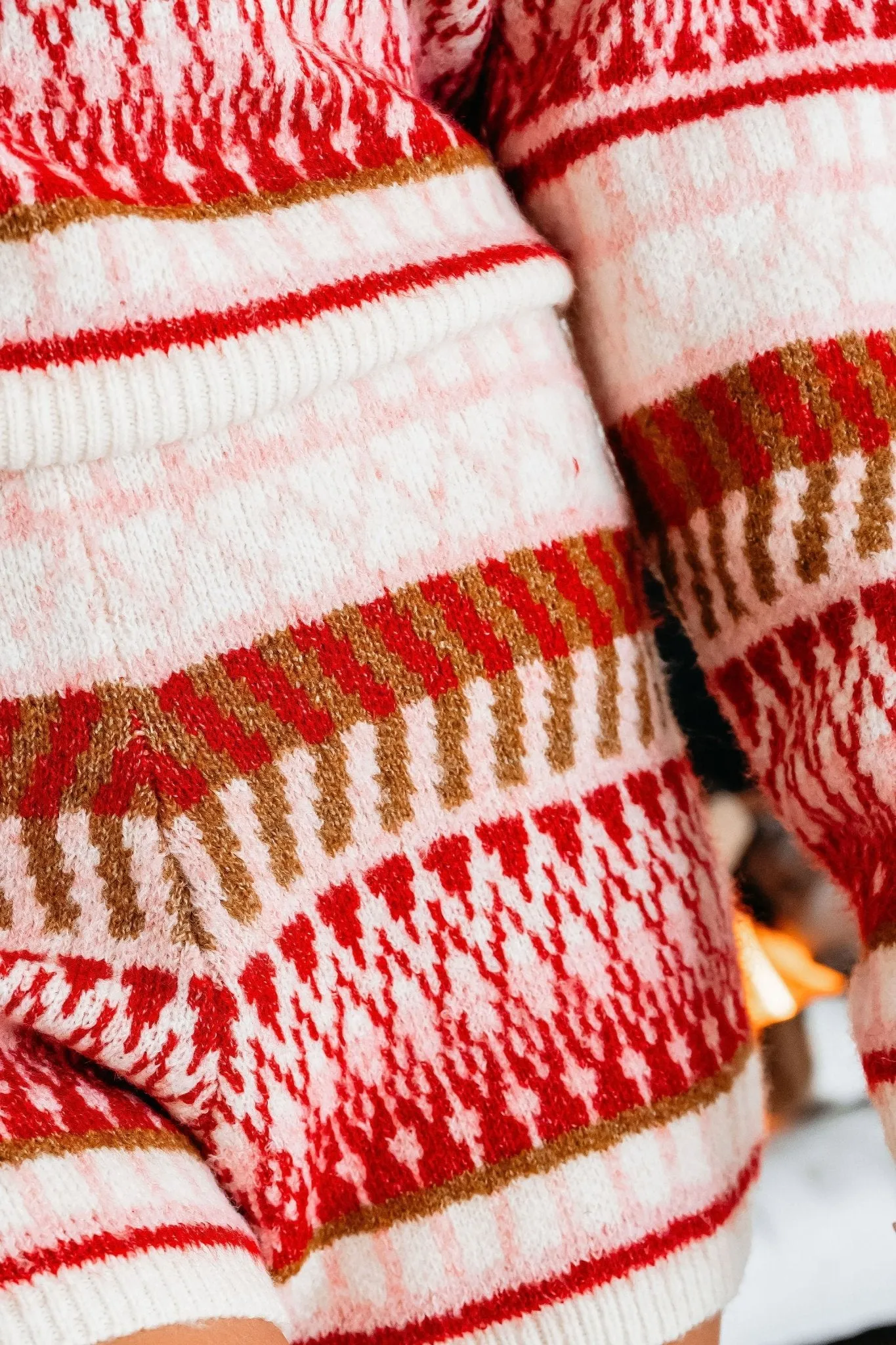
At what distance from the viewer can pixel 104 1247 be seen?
44cm

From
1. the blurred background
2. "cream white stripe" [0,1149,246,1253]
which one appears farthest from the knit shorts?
the blurred background

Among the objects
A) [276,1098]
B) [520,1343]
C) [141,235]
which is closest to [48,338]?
[141,235]

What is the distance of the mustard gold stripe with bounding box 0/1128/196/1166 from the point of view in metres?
0.44

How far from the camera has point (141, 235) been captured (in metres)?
0.47

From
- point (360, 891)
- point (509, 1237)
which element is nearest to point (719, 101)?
point (360, 891)

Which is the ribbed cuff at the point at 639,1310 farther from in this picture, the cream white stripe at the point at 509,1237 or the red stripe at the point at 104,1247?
the red stripe at the point at 104,1247

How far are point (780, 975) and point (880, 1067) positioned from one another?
32cm

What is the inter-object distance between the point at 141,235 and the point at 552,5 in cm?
23

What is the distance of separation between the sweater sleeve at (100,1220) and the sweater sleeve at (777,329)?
273 millimetres

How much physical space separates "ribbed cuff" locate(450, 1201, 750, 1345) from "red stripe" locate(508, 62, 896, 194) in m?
0.47

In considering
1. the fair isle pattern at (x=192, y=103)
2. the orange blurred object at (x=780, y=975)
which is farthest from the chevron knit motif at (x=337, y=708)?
the orange blurred object at (x=780, y=975)

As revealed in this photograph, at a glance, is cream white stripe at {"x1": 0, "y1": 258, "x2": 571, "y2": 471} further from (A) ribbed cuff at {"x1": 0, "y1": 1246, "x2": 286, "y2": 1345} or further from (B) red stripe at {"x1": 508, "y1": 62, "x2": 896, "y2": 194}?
(A) ribbed cuff at {"x1": 0, "y1": 1246, "x2": 286, "y2": 1345}

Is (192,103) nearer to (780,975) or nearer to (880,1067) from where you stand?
(880,1067)

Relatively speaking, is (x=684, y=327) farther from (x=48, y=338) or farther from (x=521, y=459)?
(x=48, y=338)
